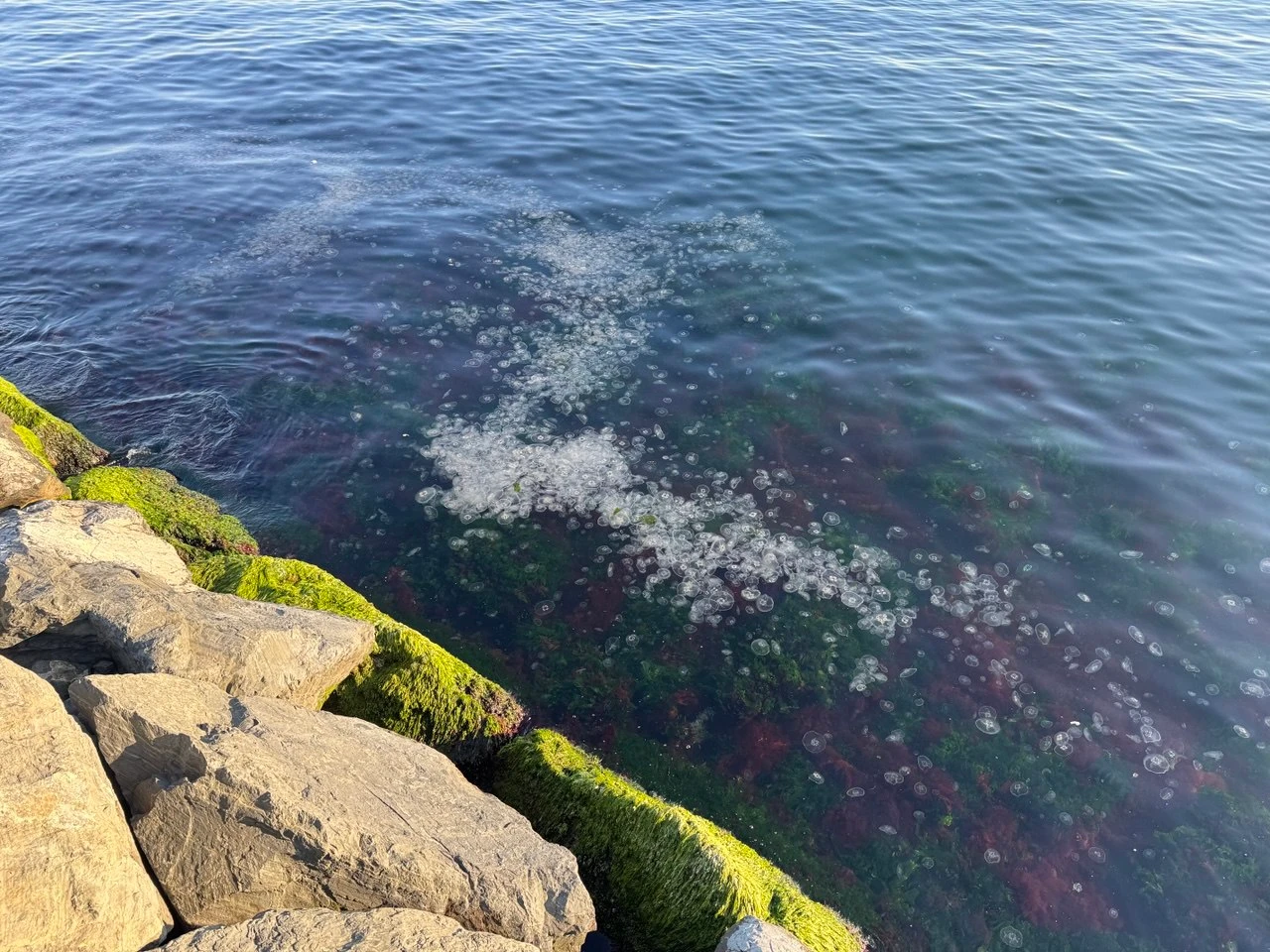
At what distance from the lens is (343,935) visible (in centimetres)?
558

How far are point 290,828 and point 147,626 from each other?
8.87 feet

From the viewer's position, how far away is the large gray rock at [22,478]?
9.90 m

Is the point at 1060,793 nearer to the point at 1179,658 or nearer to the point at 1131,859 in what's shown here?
the point at 1131,859

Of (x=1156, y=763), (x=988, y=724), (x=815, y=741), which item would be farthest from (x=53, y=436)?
(x=1156, y=763)

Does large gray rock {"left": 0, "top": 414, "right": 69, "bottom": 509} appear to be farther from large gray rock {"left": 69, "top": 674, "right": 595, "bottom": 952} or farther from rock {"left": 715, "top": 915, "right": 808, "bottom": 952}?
rock {"left": 715, "top": 915, "right": 808, "bottom": 952}

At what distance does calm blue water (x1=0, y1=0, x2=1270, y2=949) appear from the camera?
9.90 meters

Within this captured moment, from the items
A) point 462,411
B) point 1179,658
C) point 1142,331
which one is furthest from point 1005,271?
point 462,411

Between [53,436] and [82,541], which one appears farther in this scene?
[53,436]

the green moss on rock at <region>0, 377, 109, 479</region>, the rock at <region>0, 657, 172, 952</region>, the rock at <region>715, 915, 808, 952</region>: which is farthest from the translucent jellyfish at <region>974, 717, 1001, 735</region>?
the green moss on rock at <region>0, 377, 109, 479</region>

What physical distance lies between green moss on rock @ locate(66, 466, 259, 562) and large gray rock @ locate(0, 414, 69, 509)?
528 millimetres

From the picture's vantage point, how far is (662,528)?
12336 mm

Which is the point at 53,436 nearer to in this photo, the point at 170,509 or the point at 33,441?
the point at 33,441

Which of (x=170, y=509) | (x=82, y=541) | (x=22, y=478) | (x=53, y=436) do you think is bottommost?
(x=170, y=509)

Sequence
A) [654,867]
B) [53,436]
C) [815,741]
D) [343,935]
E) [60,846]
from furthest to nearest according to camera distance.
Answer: [53,436] < [815,741] < [654,867] < [343,935] < [60,846]
